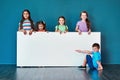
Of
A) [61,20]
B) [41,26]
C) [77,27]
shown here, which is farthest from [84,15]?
[41,26]

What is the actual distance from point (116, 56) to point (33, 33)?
2.12m

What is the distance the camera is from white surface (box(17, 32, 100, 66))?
665 cm

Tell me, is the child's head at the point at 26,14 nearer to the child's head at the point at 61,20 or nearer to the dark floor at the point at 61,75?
the child's head at the point at 61,20

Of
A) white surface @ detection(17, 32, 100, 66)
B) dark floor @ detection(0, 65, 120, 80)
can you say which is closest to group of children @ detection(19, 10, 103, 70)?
white surface @ detection(17, 32, 100, 66)

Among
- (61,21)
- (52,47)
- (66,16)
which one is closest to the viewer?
(52,47)

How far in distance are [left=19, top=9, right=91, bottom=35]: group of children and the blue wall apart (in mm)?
376

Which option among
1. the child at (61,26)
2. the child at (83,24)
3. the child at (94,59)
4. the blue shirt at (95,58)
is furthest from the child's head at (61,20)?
the blue shirt at (95,58)

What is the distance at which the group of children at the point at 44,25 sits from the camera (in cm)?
689

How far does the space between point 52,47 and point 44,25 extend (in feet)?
1.98

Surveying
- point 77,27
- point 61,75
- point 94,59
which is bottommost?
point 61,75

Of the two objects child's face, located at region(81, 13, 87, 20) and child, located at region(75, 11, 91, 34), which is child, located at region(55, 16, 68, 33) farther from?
child's face, located at region(81, 13, 87, 20)

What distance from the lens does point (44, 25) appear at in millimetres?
7004

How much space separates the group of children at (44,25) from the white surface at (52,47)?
224 mm

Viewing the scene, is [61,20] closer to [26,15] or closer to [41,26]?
[41,26]
